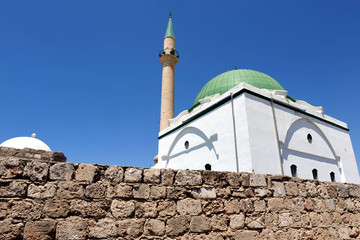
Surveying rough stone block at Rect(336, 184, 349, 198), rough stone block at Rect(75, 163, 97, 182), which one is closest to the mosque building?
rough stone block at Rect(336, 184, 349, 198)

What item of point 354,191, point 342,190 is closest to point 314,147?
point 354,191

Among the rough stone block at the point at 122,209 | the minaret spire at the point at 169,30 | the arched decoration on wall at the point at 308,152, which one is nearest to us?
the rough stone block at the point at 122,209

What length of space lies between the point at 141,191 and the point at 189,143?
28.9 ft

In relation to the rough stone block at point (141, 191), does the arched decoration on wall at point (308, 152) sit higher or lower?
higher

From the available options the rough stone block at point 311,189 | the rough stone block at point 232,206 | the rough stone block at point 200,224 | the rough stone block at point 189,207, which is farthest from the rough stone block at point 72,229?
the rough stone block at point 311,189

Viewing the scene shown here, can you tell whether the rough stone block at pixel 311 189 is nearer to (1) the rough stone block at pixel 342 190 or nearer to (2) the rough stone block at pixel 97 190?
(1) the rough stone block at pixel 342 190

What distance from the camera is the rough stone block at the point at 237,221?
284cm

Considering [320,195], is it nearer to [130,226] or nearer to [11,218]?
[130,226]

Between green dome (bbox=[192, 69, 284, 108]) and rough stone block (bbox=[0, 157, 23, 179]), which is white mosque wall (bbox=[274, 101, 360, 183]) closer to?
green dome (bbox=[192, 69, 284, 108])

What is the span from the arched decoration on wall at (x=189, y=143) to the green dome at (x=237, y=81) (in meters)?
2.29

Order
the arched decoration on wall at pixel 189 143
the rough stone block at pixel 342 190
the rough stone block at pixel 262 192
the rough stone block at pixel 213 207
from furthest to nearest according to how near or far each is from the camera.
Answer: the arched decoration on wall at pixel 189 143 → the rough stone block at pixel 342 190 → the rough stone block at pixel 262 192 → the rough stone block at pixel 213 207

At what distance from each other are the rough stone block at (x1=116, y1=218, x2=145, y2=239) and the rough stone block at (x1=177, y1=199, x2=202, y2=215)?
16.3 inches

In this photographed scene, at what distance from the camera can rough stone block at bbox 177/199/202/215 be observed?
8.79 ft

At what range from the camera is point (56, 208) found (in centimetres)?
228
